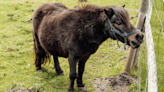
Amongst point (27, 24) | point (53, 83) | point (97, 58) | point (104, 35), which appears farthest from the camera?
point (27, 24)

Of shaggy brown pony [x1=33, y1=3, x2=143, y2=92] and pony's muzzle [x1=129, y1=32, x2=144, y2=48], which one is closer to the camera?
pony's muzzle [x1=129, y1=32, x2=144, y2=48]

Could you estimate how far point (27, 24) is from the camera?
29.0ft

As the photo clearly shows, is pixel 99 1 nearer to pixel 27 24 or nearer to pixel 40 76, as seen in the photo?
pixel 27 24

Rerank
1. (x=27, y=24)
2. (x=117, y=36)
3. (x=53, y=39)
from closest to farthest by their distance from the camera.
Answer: (x=117, y=36) → (x=53, y=39) → (x=27, y=24)

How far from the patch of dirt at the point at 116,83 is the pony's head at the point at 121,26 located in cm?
170

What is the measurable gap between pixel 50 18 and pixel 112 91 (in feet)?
8.33

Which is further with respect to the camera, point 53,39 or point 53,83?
point 53,83

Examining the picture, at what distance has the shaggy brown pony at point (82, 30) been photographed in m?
2.97

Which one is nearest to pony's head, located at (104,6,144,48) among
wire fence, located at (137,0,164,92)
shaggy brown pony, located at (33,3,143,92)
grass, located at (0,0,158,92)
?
shaggy brown pony, located at (33,3,143,92)

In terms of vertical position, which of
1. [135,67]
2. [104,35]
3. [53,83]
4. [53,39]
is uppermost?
[104,35]

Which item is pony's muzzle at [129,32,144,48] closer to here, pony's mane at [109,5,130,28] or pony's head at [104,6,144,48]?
pony's head at [104,6,144,48]

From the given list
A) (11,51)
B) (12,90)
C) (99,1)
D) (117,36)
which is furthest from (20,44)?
(99,1)

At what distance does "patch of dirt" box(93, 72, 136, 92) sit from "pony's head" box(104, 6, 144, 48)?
1.70 meters

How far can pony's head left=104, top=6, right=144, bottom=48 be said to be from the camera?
2.88m
